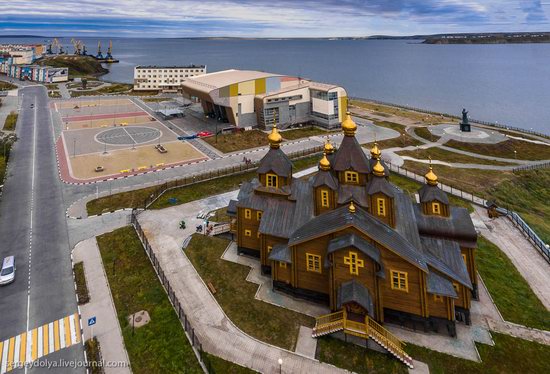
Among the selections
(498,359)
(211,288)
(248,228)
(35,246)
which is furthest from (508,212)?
(35,246)

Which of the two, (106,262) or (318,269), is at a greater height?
(318,269)

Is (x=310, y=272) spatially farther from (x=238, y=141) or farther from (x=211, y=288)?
(x=238, y=141)

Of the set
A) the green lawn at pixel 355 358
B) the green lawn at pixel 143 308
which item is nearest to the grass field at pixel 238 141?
the green lawn at pixel 143 308

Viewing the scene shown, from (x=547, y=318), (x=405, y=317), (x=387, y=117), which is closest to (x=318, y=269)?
(x=405, y=317)

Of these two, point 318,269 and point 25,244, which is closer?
point 318,269

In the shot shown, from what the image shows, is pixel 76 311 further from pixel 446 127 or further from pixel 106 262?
pixel 446 127

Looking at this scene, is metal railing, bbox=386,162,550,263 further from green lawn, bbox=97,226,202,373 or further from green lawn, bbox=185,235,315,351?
green lawn, bbox=97,226,202,373

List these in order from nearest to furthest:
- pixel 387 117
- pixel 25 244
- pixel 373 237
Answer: pixel 373 237, pixel 25 244, pixel 387 117

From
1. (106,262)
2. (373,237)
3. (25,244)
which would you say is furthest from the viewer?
(25,244)
